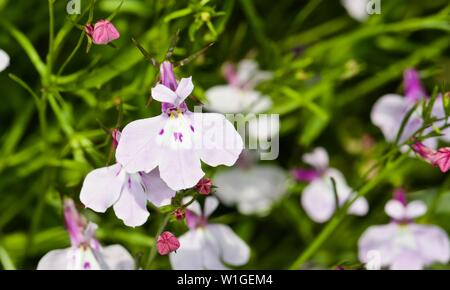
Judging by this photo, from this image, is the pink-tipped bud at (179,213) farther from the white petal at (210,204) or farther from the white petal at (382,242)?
the white petal at (382,242)

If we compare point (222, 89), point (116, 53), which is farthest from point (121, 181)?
point (222, 89)

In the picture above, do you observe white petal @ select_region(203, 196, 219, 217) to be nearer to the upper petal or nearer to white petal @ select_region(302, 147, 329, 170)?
the upper petal

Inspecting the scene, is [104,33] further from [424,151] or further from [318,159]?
[318,159]

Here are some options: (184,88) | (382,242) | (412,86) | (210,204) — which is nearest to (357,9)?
(412,86)

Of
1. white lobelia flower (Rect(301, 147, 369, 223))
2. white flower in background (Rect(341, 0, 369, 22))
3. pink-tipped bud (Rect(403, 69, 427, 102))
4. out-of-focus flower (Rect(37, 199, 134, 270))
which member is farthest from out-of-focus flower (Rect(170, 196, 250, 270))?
white flower in background (Rect(341, 0, 369, 22))

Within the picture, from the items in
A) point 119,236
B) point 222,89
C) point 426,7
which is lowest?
point 119,236

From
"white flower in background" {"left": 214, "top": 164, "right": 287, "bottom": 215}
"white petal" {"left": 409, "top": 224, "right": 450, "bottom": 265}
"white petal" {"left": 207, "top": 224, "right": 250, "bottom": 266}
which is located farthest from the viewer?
"white flower in background" {"left": 214, "top": 164, "right": 287, "bottom": 215}
